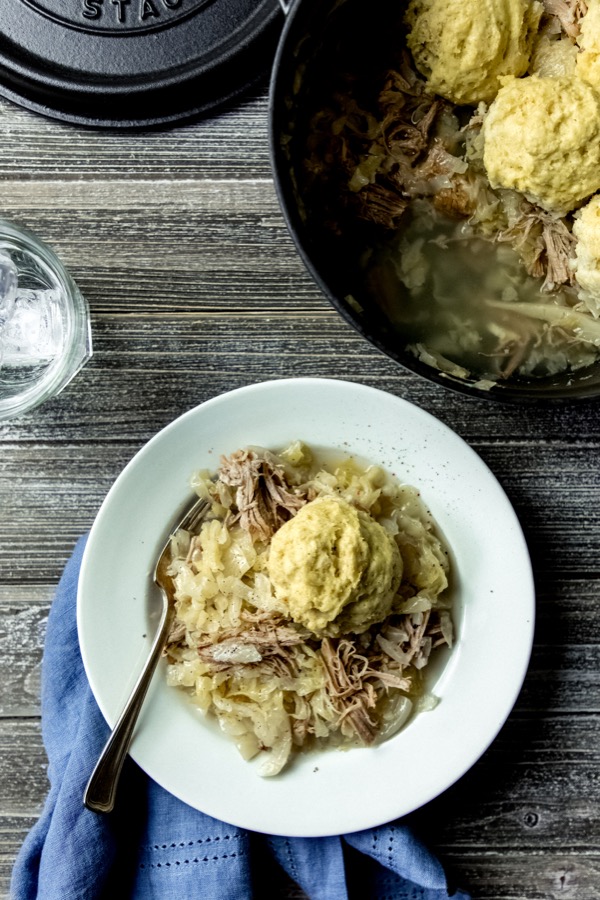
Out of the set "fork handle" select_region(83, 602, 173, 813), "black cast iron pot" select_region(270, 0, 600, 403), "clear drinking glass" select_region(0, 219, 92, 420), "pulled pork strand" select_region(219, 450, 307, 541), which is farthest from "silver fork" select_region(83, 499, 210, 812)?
"black cast iron pot" select_region(270, 0, 600, 403)

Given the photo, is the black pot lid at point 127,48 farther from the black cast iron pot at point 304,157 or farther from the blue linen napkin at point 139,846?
the blue linen napkin at point 139,846

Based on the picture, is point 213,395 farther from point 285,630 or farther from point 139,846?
point 139,846

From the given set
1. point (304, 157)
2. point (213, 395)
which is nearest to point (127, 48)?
point (304, 157)

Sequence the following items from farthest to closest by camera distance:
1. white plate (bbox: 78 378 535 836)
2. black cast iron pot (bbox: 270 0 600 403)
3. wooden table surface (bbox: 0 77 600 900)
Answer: wooden table surface (bbox: 0 77 600 900)
white plate (bbox: 78 378 535 836)
black cast iron pot (bbox: 270 0 600 403)

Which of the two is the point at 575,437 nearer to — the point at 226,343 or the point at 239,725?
the point at 226,343

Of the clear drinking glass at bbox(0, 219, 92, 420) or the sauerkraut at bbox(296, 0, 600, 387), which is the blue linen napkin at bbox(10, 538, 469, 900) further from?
the sauerkraut at bbox(296, 0, 600, 387)

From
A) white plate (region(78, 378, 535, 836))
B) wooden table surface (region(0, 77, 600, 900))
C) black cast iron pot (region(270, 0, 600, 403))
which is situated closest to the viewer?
black cast iron pot (region(270, 0, 600, 403))
